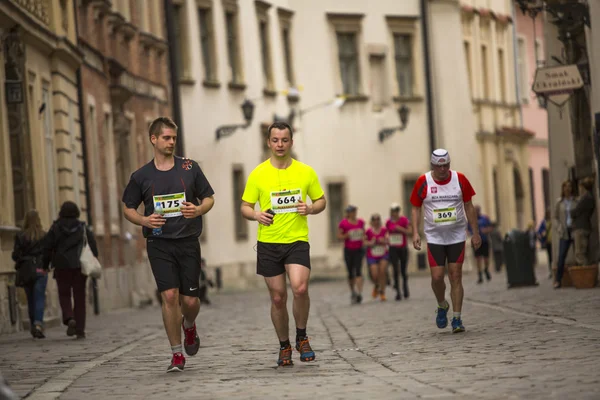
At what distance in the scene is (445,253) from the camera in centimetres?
1677

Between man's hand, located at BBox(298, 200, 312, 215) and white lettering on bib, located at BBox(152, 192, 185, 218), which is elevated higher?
white lettering on bib, located at BBox(152, 192, 185, 218)

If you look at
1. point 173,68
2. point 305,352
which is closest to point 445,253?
point 305,352

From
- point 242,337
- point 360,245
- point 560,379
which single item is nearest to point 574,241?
point 360,245

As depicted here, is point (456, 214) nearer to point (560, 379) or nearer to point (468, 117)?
point (560, 379)

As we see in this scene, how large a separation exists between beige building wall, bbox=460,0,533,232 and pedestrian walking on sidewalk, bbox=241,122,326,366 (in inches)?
1536

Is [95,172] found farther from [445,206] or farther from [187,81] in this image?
[445,206]

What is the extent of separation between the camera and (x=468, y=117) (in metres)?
52.4

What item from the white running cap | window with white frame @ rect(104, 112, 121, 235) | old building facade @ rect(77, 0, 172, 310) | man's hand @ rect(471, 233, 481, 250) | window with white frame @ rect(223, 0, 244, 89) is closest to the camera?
man's hand @ rect(471, 233, 481, 250)

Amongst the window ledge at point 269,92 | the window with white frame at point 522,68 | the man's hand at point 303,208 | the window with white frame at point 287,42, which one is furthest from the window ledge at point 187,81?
the man's hand at point 303,208

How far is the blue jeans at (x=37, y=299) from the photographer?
2114 centimetres

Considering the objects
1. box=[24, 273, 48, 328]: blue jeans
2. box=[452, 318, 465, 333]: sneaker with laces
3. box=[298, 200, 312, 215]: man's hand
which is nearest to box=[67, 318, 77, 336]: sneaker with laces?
box=[24, 273, 48, 328]: blue jeans

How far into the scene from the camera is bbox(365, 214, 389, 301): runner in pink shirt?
29234 millimetres

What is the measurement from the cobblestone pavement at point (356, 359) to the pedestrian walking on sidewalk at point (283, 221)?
0.52 m

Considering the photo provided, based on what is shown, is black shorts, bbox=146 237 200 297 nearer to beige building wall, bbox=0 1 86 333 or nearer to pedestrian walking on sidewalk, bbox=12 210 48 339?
pedestrian walking on sidewalk, bbox=12 210 48 339
